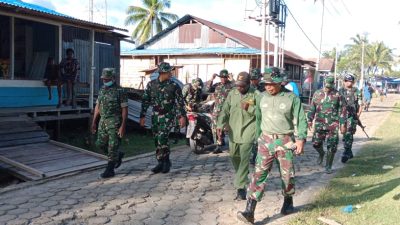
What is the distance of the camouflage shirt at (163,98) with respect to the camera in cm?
688

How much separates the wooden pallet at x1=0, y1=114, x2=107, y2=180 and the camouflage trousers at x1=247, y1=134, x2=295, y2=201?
141 inches

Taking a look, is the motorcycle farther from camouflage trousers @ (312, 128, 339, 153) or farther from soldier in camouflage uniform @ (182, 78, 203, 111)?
camouflage trousers @ (312, 128, 339, 153)

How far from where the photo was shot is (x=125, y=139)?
35.7 ft

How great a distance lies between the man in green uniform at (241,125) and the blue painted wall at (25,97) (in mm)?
6630

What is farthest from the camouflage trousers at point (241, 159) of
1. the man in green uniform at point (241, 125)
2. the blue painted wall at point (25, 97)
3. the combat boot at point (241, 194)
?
the blue painted wall at point (25, 97)

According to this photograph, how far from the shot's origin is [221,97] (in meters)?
8.77

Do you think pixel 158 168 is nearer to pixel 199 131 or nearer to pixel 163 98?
pixel 163 98

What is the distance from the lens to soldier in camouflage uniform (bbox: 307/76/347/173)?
756 centimetres

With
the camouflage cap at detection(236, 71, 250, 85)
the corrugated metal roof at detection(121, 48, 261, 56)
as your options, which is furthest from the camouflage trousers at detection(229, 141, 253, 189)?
the corrugated metal roof at detection(121, 48, 261, 56)

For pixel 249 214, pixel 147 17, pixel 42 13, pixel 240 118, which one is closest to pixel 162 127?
pixel 240 118

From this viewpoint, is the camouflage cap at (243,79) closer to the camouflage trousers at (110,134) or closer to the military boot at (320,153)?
the camouflage trousers at (110,134)

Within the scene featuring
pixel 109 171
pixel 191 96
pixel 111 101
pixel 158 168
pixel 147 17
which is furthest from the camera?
pixel 147 17

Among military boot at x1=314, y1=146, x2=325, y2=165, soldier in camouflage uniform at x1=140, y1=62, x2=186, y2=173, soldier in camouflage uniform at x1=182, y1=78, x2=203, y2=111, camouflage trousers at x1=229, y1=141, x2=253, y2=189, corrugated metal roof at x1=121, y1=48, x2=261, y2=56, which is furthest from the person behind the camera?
corrugated metal roof at x1=121, y1=48, x2=261, y2=56

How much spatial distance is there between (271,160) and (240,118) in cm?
99
